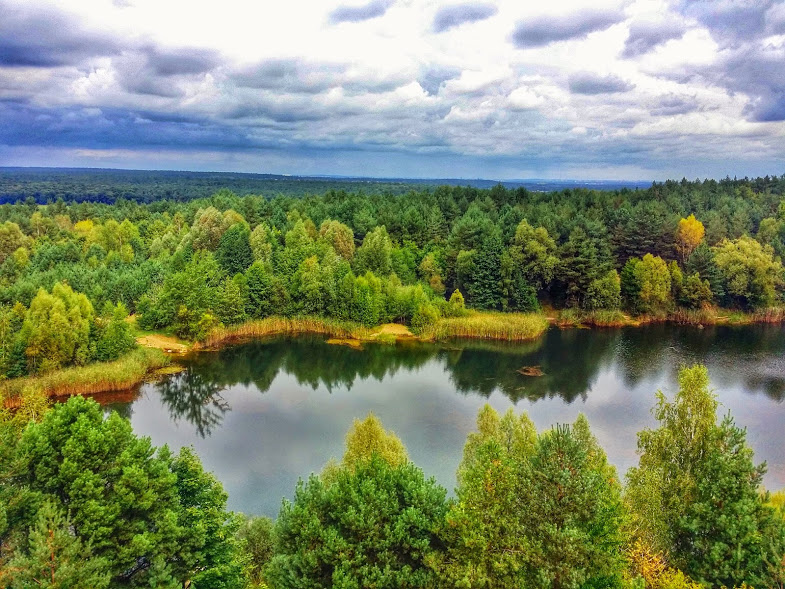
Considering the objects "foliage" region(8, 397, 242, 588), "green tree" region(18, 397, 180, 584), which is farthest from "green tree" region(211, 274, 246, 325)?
"green tree" region(18, 397, 180, 584)

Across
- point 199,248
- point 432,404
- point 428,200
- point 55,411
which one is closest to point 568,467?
point 55,411

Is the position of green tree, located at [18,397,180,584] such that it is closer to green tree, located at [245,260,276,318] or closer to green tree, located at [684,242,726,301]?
green tree, located at [245,260,276,318]

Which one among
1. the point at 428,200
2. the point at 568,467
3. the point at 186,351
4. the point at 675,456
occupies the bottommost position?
the point at 186,351

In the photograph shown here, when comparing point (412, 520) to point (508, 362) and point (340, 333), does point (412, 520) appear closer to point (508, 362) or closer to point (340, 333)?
point (508, 362)

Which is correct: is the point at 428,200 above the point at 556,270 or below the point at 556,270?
above

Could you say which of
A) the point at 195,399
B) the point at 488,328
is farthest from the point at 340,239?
the point at 195,399

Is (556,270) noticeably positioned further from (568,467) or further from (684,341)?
(568,467)

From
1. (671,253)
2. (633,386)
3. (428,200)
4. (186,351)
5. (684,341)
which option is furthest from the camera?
(428,200)
